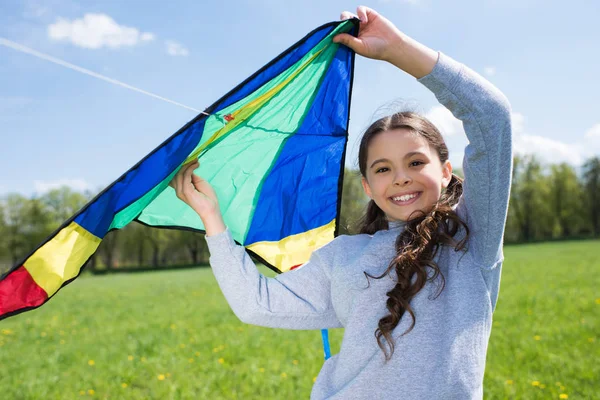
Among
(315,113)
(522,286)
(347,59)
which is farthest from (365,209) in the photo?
(522,286)

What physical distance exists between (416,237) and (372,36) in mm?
814

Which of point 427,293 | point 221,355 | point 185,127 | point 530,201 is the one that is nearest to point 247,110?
point 185,127

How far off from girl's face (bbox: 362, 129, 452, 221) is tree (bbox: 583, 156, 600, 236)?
58210 millimetres

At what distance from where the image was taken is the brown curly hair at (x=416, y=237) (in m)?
1.69

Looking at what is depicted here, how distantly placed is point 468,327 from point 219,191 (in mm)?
1369

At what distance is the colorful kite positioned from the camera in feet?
5.67

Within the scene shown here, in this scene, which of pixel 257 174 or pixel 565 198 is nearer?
pixel 257 174

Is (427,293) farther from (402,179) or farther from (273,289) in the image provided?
(273,289)

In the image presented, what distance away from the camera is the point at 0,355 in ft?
22.2

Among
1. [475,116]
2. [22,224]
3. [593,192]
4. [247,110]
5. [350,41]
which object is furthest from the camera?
[593,192]

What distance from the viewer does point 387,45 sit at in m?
1.75

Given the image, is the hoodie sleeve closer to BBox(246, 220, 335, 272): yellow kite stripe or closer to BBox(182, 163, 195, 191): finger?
BBox(182, 163, 195, 191): finger

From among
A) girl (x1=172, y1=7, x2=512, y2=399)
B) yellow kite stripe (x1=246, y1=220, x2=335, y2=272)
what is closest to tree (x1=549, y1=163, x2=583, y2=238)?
yellow kite stripe (x1=246, y1=220, x2=335, y2=272)

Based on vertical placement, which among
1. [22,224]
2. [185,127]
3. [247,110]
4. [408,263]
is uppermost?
[22,224]
